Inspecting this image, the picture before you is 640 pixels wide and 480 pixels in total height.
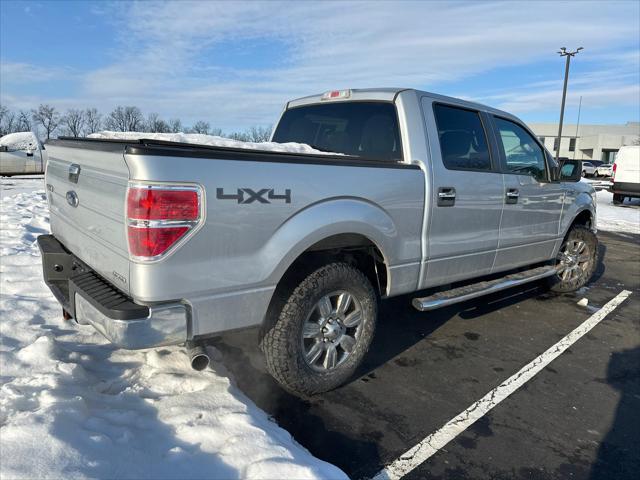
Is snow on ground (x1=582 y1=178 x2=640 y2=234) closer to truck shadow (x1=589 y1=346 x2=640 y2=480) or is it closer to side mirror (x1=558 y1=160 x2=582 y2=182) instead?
side mirror (x1=558 y1=160 x2=582 y2=182)

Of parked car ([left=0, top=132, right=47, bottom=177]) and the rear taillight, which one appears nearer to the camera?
the rear taillight

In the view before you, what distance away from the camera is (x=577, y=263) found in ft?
19.6

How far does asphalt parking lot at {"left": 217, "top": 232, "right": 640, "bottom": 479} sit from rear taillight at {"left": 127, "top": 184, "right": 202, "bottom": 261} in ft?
4.31

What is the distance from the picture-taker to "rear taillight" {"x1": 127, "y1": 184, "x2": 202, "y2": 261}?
2.30 meters

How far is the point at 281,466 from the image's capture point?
2158mm

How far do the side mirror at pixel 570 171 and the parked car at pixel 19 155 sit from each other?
18442 millimetres

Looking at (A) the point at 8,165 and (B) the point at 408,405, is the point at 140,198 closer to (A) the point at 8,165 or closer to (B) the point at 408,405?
(B) the point at 408,405

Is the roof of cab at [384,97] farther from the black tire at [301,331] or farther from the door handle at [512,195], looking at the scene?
the black tire at [301,331]

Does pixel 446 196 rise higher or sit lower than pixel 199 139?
lower

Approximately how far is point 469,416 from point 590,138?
3576 inches

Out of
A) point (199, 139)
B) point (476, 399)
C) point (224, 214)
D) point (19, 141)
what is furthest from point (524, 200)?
point (19, 141)

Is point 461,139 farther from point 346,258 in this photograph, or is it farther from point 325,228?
point 325,228

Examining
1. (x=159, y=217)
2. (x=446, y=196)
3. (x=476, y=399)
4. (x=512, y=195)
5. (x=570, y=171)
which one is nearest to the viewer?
(x=159, y=217)

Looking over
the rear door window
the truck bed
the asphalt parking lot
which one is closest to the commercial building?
the asphalt parking lot
